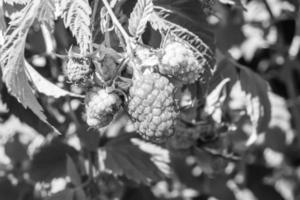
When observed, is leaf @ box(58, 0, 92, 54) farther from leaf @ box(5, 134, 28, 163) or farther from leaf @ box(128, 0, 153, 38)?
leaf @ box(5, 134, 28, 163)

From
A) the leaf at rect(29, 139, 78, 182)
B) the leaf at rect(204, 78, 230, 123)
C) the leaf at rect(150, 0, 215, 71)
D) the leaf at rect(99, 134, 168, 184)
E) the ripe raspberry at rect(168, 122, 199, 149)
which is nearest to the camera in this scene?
the leaf at rect(150, 0, 215, 71)

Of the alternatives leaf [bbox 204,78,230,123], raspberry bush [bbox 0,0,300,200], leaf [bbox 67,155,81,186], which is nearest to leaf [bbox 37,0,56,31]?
raspberry bush [bbox 0,0,300,200]

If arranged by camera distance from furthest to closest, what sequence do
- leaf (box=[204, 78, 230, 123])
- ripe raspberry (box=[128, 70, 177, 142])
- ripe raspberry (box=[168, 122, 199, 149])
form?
1. ripe raspberry (box=[168, 122, 199, 149])
2. leaf (box=[204, 78, 230, 123])
3. ripe raspberry (box=[128, 70, 177, 142])

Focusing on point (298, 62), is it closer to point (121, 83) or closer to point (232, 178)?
point (232, 178)

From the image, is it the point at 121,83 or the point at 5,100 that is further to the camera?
the point at 5,100

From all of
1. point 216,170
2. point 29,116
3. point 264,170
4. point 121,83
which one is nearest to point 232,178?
point 264,170

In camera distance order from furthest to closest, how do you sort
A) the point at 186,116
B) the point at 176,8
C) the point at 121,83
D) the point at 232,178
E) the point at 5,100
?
1. the point at 232,178
2. the point at 5,100
3. the point at 186,116
4. the point at 176,8
5. the point at 121,83

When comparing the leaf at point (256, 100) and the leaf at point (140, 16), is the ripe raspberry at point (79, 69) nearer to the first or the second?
the leaf at point (140, 16)

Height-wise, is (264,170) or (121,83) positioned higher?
(121,83)

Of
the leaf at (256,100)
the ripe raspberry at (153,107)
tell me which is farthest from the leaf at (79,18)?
the leaf at (256,100)
